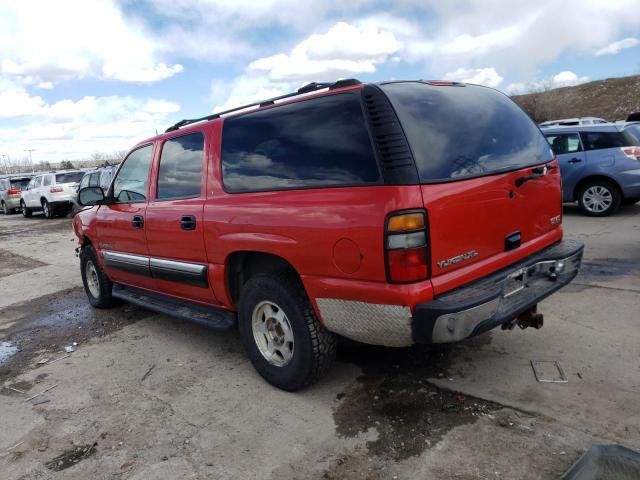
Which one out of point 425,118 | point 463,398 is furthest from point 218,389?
point 425,118

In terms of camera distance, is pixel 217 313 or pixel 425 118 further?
pixel 217 313

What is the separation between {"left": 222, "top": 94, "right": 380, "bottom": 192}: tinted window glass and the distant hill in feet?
193

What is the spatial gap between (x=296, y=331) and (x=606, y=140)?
8413mm

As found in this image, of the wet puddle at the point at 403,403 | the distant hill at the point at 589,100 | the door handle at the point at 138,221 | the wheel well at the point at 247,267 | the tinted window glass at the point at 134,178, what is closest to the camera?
the wet puddle at the point at 403,403

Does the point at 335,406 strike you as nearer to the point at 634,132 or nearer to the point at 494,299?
the point at 494,299

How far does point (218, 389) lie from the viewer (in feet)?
11.8

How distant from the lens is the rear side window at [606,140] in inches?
354

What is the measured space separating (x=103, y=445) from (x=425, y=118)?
2.70 m

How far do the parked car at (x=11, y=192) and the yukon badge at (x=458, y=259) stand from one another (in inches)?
972

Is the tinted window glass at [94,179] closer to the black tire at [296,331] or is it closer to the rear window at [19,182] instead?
the rear window at [19,182]

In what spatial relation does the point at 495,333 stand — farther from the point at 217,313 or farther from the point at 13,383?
the point at 13,383

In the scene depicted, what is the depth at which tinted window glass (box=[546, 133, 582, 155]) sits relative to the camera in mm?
9461

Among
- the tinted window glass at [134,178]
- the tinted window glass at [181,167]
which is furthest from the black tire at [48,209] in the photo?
the tinted window glass at [181,167]

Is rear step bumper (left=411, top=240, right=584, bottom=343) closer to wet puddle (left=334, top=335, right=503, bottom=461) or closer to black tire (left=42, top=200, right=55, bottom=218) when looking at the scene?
wet puddle (left=334, top=335, right=503, bottom=461)
